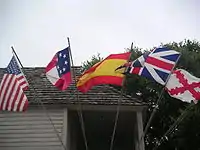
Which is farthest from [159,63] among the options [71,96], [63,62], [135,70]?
[71,96]

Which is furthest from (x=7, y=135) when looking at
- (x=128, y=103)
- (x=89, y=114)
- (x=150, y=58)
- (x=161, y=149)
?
(x=161, y=149)

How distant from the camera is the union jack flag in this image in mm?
10164

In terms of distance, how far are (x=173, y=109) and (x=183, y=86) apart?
12.1 m

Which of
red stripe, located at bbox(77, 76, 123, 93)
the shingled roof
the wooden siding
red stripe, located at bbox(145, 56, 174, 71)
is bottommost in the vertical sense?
the wooden siding

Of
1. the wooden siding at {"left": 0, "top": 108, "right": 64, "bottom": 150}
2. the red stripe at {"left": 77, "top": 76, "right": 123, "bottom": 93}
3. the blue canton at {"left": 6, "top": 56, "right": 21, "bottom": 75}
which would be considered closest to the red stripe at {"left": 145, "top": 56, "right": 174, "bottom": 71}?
the red stripe at {"left": 77, "top": 76, "right": 123, "bottom": 93}

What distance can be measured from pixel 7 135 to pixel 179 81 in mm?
5379

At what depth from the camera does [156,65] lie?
10242 mm

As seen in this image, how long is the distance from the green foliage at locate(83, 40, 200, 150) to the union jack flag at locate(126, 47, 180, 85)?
9746 millimetres

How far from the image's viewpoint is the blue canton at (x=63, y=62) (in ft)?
33.2

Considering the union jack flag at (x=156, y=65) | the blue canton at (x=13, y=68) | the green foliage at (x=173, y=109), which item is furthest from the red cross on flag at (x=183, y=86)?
the green foliage at (x=173, y=109)

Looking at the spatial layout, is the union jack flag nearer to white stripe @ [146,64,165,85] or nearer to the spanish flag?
white stripe @ [146,64,165,85]

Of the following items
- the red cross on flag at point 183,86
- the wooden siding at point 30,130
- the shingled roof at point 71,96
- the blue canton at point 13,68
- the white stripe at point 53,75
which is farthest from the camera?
the shingled roof at point 71,96

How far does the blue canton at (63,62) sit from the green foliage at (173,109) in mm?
10875

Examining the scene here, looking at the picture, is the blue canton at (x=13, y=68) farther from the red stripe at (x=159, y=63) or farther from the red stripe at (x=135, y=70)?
the red stripe at (x=159, y=63)
